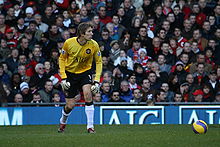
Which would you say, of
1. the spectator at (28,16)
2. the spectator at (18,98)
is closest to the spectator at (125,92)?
the spectator at (18,98)

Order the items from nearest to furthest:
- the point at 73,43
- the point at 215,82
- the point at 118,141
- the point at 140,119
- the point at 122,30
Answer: the point at 118,141
the point at 73,43
the point at 140,119
the point at 215,82
the point at 122,30

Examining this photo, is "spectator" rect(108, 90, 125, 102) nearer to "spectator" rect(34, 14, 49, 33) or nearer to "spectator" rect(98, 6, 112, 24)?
"spectator" rect(98, 6, 112, 24)

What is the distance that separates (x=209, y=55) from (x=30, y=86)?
213 inches

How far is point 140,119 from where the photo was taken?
1560 cm

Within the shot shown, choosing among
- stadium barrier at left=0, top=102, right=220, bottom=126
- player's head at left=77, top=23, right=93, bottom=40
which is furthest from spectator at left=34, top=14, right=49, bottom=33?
player's head at left=77, top=23, right=93, bottom=40

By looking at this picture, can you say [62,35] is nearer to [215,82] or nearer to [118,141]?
[215,82]

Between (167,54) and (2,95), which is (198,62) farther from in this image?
(2,95)

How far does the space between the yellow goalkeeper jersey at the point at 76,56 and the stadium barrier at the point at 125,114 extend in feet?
13.6

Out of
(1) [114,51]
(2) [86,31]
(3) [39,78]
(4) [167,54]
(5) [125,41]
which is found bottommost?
(3) [39,78]

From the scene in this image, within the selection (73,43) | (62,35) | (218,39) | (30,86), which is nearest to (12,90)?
(30,86)

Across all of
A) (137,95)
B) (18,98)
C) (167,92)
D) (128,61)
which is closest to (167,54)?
(128,61)

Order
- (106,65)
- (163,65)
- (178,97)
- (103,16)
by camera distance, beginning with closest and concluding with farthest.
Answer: (178,97) → (106,65) → (163,65) → (103,16)

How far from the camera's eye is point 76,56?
11133 millimetres

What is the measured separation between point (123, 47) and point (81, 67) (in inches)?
242
